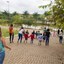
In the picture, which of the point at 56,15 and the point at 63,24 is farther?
the point at 56,15

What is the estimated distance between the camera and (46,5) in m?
22.1

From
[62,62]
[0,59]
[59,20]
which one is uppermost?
[59,20]

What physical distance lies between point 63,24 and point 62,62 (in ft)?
14.4

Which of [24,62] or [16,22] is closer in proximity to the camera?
[24,62]

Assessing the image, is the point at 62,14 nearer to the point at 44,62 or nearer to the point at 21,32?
the point at 21,32

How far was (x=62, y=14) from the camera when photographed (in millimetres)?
22484

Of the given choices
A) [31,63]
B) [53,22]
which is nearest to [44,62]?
[31,63]

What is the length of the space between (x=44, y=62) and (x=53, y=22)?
9995 millimetres

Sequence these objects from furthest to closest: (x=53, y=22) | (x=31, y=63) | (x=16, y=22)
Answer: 1. (x=16, y=22)
2. (x=53, y=22)
3. (x=31, y=63)

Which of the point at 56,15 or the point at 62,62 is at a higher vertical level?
the point at 56,15

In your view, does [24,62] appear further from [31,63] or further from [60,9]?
[60,9]

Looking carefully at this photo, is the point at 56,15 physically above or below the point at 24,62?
above

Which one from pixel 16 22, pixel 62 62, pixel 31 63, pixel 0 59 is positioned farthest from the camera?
pixel 16 22

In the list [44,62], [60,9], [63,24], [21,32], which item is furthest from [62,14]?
[44,62]
